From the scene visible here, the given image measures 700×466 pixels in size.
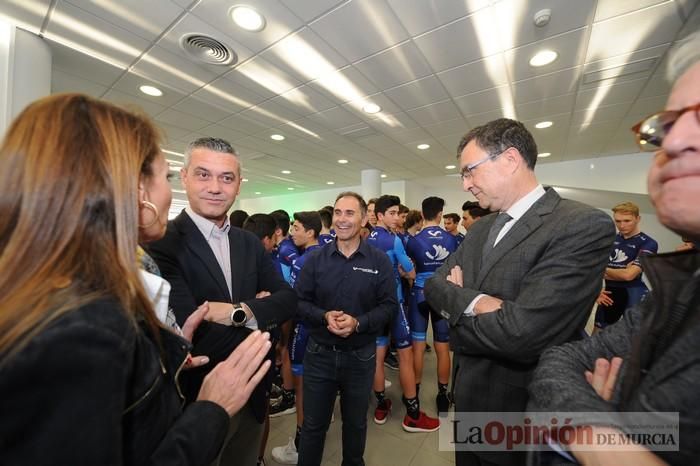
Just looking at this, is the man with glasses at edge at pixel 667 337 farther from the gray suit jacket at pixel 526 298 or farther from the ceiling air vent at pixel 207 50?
the ceiling air vent at pixel 207 50

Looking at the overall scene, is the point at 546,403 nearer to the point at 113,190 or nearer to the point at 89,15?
the point at 113,190

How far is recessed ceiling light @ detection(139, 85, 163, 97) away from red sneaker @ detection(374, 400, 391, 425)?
4.56 meters

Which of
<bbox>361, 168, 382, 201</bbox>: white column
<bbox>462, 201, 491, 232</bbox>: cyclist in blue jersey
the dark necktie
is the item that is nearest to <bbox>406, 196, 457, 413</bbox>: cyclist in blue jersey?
<bbox>462, 201, 491, 232</bbox>: cyclist in blue jersey

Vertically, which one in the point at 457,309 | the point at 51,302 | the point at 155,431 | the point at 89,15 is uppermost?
the point at 89,15

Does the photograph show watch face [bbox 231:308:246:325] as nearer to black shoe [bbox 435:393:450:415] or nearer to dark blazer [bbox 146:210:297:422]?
dark blazer [bbox 146:210:297:422]

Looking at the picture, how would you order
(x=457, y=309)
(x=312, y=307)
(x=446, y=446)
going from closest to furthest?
(x=457, y=309) < (x=312, y=307) < (x=446, y=446)

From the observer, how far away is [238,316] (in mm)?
1178

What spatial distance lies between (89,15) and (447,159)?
6.35 meters

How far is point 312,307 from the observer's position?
1646 mm

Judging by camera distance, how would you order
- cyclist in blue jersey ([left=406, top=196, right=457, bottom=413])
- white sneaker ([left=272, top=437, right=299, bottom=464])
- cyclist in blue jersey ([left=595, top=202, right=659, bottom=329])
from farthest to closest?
cyclist in blue jersey ([left=595, top=202, right=659, bottom=329]) → cyclist in blue jersey ([left=406, top=196, right=457, bottom=413]) → white sneaker ([left=272, top=437, right=299, bottom=464])

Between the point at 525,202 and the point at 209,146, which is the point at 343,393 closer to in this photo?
the point at 525,202

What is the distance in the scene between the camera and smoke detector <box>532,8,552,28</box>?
86.6 inches

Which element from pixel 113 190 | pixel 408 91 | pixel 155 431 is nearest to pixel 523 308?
pixel 155 431

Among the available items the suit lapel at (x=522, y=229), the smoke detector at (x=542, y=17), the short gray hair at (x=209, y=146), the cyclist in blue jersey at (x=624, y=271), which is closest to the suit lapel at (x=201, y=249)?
the short gray hair at (x=209, y=146)
